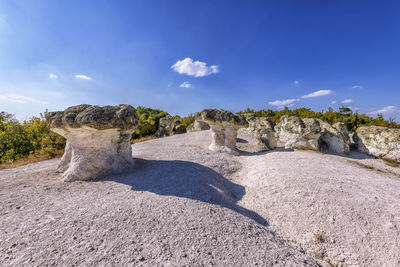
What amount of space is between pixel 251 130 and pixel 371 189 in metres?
7.71

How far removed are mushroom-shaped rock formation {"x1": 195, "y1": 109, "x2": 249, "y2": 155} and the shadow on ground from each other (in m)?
2.74

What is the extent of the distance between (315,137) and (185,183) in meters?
7.87

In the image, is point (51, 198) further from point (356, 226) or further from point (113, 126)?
point (356, 226)

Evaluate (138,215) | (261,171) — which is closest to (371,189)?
(261,171)

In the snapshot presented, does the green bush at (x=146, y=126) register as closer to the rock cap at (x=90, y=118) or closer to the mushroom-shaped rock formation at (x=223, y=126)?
the mushroom-shaped rock formation at (x=223, y=126)

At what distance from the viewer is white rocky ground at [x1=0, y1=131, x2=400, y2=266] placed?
6.81 ft

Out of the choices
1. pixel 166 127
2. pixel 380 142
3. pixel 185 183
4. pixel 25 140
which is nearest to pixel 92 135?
pixel 185 183

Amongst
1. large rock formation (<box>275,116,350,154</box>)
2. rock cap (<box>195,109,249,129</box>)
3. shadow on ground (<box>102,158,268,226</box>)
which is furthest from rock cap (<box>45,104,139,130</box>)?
large rock formation (<box>275,116,350,154</box>)

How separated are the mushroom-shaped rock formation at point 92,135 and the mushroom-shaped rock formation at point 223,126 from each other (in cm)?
375

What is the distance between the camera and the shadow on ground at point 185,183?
3594 millimetres

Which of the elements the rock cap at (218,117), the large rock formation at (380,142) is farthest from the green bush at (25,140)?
the large rock formation at (380,142)

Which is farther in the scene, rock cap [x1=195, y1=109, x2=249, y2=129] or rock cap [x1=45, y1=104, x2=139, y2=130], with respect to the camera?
rock cap [x1=195, y1=109, x2=249, y2=129]

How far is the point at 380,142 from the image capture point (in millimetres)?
8156

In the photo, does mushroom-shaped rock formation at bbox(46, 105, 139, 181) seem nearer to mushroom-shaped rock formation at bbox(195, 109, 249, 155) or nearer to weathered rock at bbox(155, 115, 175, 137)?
mushroom-shaped rock formation at bbox(195, 109, 249, 155)
